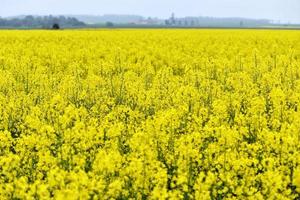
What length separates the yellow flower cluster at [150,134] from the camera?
17.0ft

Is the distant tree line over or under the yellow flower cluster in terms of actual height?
under

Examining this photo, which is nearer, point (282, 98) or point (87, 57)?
point (282, 98)

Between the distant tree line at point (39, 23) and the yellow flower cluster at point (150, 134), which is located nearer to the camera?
the yellow flower cluster at point (150, 134)

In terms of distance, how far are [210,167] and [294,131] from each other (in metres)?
1.32

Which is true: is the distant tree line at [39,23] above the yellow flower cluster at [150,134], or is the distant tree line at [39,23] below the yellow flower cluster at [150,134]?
below

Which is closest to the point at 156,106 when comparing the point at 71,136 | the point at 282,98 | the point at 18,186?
the point at 282,98

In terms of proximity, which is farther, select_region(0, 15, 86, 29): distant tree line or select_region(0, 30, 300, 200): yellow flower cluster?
select_region(0, 15, 86, 29): distant tree line

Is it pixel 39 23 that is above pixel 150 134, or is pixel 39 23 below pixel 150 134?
below

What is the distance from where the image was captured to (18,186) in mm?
4801

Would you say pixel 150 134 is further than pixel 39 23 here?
No

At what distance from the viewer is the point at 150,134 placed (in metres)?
6.95

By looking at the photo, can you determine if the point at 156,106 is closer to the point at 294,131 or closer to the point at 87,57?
the point at 294,131

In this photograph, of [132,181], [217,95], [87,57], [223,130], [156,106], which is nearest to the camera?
[132,181]

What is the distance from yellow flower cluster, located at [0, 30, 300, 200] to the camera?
5.19 m
